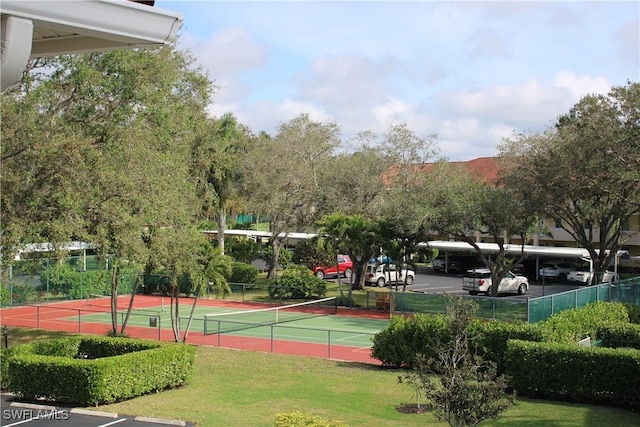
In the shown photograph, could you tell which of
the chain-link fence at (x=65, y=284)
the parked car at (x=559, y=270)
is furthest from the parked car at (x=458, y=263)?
the chain-link fence at (x=65, y=284)

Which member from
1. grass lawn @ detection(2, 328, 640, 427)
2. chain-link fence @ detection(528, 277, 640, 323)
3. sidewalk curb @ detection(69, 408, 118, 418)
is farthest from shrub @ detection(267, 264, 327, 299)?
sidewalk curb @ detection(69, 408, 118, 418)

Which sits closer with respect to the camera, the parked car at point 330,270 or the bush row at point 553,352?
the bush row at point 553,352

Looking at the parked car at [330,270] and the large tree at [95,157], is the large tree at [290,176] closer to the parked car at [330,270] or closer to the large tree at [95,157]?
the parked car at [330,270]

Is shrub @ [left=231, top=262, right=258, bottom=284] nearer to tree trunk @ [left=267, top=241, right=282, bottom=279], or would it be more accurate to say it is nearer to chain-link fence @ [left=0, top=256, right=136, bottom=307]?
tree trunk @ [left=267, top=241, right=282, bottom=279]

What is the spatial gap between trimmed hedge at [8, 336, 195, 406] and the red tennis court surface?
7.23 meters

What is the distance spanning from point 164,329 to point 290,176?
22.3 metres

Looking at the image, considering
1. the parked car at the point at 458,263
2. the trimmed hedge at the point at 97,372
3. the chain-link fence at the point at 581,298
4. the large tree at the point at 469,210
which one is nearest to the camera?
the trimmed hedge at the point at 97,372

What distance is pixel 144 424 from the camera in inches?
664

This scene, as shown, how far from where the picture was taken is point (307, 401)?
63.8 feet

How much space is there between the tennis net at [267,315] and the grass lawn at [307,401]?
9.06 meters

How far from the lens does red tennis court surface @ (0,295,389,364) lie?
95.2 feet

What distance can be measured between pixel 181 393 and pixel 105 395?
245cm

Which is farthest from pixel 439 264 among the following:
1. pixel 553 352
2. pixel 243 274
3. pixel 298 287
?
pixel 553 352

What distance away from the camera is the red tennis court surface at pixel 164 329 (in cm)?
2903
